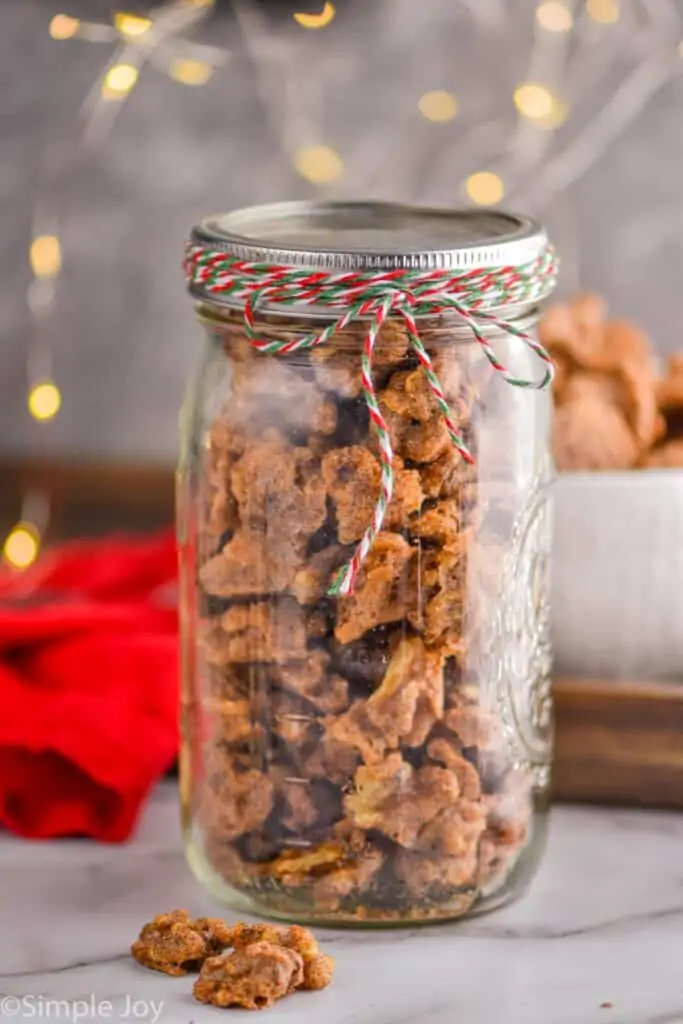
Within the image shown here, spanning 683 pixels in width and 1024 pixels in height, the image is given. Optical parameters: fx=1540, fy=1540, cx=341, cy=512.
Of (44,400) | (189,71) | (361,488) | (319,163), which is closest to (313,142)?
(319,163)

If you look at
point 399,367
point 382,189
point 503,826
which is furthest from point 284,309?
point 382,189

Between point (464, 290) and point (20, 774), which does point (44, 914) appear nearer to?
point (20, 774)

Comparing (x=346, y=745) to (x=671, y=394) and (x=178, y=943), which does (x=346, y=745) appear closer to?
(x=178, y=943)

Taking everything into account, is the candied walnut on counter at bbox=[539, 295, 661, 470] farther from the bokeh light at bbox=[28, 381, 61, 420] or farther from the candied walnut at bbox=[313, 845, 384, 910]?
the bokeh light at bbox=[28, 381, 61, 420]

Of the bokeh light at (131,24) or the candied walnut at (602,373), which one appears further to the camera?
the bokeh light at (131,24)

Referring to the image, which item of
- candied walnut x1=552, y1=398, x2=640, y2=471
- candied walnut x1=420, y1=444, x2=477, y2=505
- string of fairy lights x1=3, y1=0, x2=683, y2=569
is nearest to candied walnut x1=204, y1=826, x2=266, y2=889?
candied walnut x1=420, y1=444, x2=477, y2=505

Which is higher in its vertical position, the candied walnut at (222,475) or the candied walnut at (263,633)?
the candied walnut at (222,475)

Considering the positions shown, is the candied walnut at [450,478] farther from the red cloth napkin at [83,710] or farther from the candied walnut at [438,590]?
the red cloth napkin at [83,710]

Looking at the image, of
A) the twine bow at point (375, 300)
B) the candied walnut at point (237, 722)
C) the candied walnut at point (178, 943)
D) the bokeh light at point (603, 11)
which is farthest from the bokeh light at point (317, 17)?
the candied walnut at point (178, 943)
